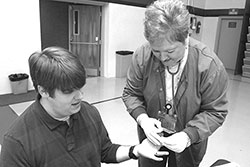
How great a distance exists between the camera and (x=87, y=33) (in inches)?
224

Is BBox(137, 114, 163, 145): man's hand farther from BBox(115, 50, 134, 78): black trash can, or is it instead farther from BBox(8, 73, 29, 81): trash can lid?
BBox(115, 50, 134, 78): black trash can

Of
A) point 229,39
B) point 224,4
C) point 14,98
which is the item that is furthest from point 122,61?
point 224,4

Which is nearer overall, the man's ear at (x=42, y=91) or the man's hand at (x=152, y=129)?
the man's ear at (x=42, y=91)

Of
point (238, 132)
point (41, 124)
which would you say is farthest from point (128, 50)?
point (41, 124)

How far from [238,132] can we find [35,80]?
9.84ft

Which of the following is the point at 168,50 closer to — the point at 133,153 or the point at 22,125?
the point at 133,153

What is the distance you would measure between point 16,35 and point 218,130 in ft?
11.9

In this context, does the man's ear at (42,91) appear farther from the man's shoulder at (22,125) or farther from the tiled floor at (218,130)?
the tiled floor at (218,130)

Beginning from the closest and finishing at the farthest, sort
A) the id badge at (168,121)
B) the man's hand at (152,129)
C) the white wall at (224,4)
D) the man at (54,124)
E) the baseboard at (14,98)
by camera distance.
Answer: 1. the man at (54,124)
2. the man's hand at (152,129)
3. the id badge at (168,121)
4. the baseboard at (14,98)
5. the white wall at (224,4)

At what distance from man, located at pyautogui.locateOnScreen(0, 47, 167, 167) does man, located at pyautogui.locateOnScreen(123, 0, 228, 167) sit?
0.72ft

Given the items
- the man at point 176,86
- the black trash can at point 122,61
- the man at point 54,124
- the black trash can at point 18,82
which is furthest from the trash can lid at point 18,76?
the man at point 54,124

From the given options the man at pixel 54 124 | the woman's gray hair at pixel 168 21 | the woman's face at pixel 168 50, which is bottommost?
the man at pixel 54 124

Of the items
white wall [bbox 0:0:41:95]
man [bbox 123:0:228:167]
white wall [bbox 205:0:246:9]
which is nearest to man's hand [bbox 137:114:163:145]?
man [bbox 123:0:228:167]

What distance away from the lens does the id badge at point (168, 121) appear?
116cm
